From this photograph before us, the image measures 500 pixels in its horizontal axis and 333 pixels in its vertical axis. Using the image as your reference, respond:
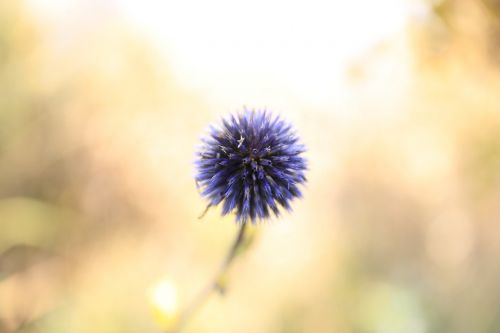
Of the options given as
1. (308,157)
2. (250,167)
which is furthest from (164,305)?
(308,157)

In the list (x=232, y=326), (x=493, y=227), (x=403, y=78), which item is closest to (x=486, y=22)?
(x=403, y=78)

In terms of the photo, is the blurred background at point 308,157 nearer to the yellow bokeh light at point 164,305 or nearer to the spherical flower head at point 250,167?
the yellow bokeh light at point 164,305

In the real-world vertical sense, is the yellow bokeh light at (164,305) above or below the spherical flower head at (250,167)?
below

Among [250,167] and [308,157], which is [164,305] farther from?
[308,157]

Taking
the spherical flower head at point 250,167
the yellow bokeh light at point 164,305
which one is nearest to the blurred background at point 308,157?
the yellow bokeh light at point 164,305

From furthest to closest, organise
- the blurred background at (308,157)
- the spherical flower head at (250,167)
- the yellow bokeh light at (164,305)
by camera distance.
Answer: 1. the blurred background at (308,157)
2. the yellow bokeh light at (164,305)
3. the spherical flower head at (250,167)

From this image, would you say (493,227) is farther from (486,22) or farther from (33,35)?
(33,35)
